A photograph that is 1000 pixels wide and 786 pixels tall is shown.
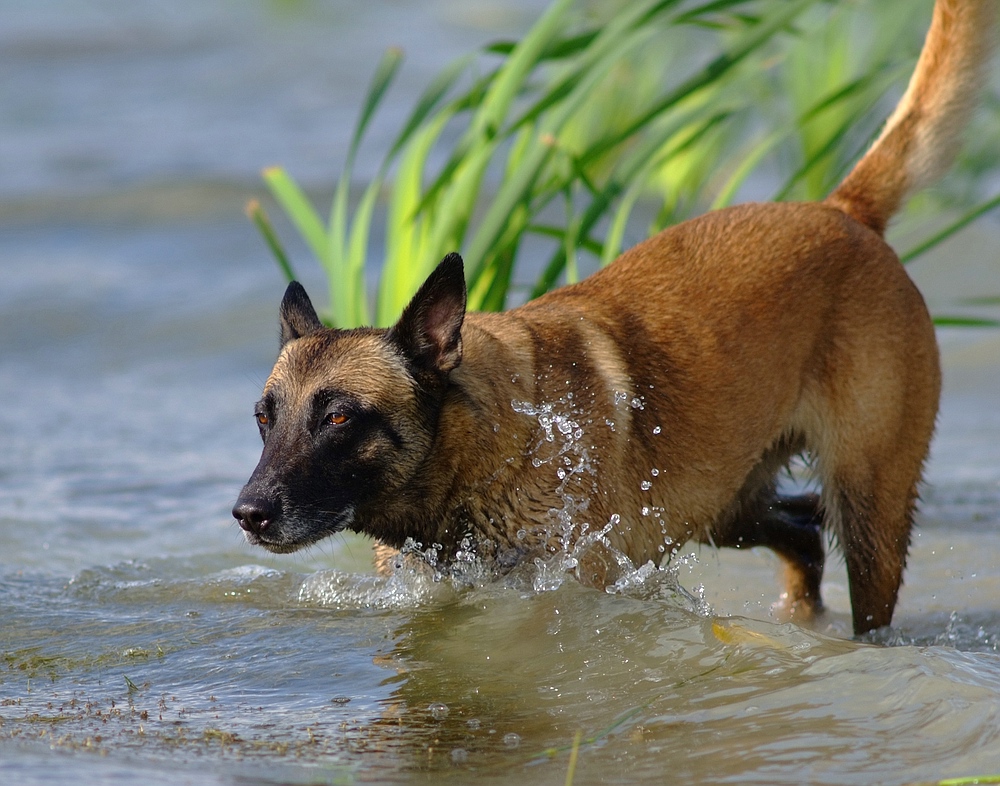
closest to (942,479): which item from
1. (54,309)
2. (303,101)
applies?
(54,309)

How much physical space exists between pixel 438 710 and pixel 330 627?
767 millimetres

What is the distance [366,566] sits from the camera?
555 centimetres

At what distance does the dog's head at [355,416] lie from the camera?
3830 mm

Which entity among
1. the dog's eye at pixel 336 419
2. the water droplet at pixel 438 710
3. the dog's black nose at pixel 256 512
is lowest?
the water droplet at pixel 438 710

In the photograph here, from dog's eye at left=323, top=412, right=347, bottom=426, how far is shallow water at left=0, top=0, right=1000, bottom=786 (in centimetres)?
66

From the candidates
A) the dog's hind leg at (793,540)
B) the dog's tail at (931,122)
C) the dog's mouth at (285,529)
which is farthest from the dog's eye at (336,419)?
the dog's tail at (931,122)

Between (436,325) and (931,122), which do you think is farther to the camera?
(931,122)

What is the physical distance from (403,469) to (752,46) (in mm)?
2775

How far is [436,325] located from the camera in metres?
4.04

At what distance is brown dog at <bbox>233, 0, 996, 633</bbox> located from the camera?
3.98 metres

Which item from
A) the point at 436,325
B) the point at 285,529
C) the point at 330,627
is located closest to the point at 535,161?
the point at 436,325

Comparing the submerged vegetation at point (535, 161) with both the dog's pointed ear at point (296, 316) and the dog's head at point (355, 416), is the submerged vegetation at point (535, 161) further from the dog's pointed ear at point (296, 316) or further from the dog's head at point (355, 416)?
the dog's head at point (355, 416)

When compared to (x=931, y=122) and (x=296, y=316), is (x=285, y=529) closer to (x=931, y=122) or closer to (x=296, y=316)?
(x=296, y=316)

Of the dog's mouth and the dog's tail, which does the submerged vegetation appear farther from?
the dog's mouth
